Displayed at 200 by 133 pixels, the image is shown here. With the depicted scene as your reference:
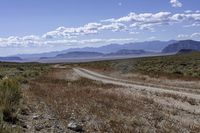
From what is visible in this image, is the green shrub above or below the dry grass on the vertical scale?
above

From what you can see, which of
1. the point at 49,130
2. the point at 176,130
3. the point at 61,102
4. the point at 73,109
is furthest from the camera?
the point at 61,102

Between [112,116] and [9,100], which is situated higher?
[9,100]

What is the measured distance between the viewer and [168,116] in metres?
16.0

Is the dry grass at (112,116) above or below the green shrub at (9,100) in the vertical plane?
below

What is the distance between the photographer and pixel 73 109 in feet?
51.2

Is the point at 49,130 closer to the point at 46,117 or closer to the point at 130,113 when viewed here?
the point at 46,117

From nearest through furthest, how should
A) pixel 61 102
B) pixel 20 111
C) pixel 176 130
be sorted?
pixel 176 130
pixel 20 111
pixel 61 102

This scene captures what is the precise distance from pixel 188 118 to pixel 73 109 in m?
4.72

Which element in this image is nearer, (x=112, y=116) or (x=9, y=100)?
(x=9, y=100)

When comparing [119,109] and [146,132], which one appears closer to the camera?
[146,132]

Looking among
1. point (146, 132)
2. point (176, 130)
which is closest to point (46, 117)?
point (146, 132)

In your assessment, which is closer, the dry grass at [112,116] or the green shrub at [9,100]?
the green shrub at [9,100]

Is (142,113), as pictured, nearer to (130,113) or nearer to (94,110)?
(130,113)

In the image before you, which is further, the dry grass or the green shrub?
the dry grass
